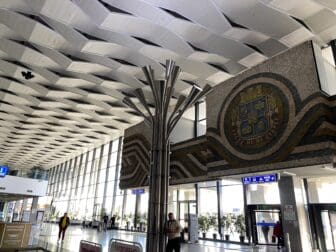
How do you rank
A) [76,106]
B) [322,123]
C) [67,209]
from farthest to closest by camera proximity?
1. [67,209]
2. [76,106]
3. [322,123]

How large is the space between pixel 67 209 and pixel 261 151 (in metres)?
29.3

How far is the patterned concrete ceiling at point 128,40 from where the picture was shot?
346 inches

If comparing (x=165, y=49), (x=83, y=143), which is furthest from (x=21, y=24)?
(x=83, y=143)

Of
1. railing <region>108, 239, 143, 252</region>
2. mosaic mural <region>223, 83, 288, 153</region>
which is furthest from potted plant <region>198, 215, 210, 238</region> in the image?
railing <region>108, 239, 143, 252</region>

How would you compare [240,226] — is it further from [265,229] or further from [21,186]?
[21,186]

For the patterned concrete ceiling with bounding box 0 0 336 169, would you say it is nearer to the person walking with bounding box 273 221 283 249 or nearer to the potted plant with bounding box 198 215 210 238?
the person walking with bounding box 273 221 283 249

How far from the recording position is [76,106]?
1709 cm

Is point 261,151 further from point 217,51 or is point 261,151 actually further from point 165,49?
point 165,49

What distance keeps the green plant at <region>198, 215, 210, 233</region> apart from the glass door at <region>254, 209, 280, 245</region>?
3125mm

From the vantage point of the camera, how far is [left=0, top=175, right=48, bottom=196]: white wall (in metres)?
18.6

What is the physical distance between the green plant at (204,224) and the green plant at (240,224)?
186 centimetres

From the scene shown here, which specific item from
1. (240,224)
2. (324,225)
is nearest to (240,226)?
(240,224)

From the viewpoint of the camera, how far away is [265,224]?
11.7 meters

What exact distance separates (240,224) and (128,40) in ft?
31.6
